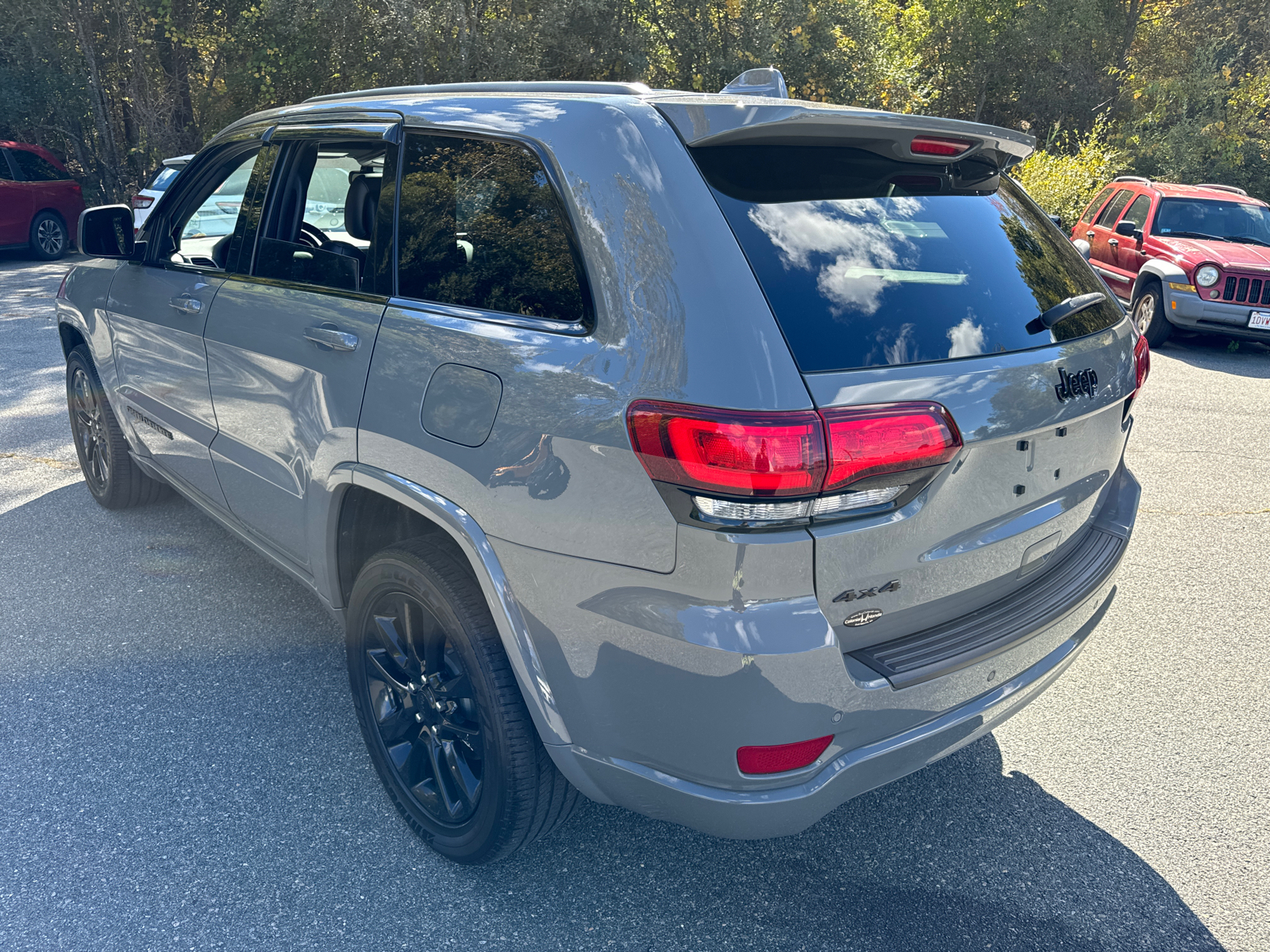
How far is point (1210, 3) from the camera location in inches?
1044

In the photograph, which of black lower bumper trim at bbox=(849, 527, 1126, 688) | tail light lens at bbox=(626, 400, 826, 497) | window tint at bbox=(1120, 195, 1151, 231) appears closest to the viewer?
tail light lens at bbox=(626, 400, 826, 497)

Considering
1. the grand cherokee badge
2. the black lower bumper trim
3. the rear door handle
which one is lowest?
the black lower bumper trim

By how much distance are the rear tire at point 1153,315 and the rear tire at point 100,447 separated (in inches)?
364

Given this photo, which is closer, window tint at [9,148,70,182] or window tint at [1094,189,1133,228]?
window tint at [1094,189,1133,228]

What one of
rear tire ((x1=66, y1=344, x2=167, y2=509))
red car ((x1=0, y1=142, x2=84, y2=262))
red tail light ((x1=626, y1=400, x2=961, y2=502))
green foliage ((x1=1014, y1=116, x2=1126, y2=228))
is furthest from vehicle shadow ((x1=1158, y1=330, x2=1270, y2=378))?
red car ((x1=0, y1=142, x2=84, y2=262))

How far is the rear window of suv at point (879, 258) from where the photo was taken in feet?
6.17

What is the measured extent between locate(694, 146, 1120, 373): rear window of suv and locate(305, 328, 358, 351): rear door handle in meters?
1.07

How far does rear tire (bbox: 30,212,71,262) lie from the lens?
13.9 metres

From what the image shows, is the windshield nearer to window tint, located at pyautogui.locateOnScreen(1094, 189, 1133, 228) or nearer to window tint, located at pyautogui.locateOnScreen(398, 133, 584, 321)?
window tint, located at pyautogui.locateOnScreen(1094, 189, 1133, 228)

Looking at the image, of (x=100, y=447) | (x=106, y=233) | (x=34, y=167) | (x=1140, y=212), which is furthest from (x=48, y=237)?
(x=1140, y=212)

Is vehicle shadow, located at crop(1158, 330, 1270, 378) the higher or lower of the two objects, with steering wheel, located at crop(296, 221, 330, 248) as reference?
lower

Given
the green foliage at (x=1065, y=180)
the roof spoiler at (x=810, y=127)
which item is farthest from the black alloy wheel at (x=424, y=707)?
the green foliage at (x=1065, y=180)

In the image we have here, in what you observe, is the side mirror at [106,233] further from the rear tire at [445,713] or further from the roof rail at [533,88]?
the rear tire at [445,713]

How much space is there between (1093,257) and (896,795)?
1051 centimetres
